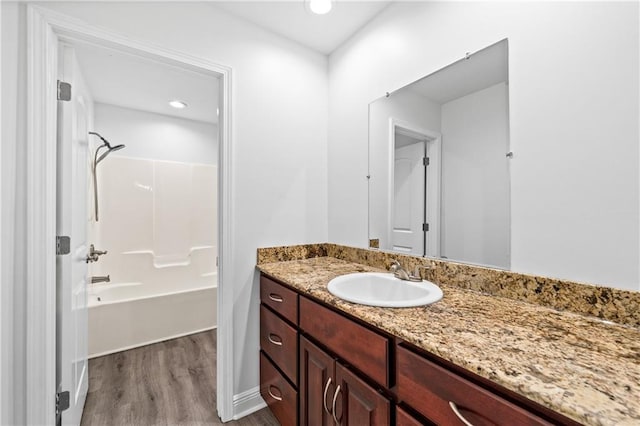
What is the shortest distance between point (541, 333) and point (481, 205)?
0.60 m

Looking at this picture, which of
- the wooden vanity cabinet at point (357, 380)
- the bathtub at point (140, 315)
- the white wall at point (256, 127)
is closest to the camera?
the wooden vanity cabinet at point (357, 380)

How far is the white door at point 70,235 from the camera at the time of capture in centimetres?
128

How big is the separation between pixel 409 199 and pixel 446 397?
104cm

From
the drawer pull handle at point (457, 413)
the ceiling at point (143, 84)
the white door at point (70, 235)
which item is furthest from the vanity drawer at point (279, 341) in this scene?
the ceiling at point (143, 84)

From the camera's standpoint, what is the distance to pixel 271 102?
1.83 meters

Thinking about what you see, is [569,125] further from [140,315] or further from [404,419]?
[140,315]

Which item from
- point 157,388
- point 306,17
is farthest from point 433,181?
point 157,388

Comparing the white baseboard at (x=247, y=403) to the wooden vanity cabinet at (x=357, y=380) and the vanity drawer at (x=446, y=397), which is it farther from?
the vanity drawer at (x=446, y=397)

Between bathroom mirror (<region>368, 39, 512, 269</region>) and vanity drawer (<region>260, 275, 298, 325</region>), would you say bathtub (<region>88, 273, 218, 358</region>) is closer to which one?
vanity drawer (<region>260, 275, 298, 325</region>)

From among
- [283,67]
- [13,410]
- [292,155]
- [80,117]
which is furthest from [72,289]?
[283,67]

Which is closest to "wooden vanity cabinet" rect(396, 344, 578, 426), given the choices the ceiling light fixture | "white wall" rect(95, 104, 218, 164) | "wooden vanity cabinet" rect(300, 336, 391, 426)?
"wooden vanity cabinet" rect(300, 336, 391, 426)

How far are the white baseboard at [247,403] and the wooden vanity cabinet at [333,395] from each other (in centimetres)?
54

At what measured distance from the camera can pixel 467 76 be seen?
128 cm

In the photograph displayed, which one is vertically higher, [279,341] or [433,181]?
[433,181]
